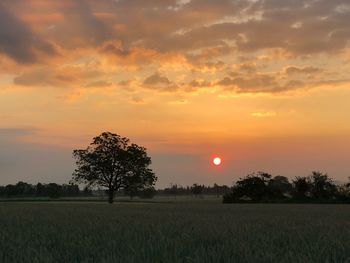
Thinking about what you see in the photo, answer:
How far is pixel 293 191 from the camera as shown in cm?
8994

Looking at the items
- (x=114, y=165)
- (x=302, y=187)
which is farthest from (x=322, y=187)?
(x=114, y=165)

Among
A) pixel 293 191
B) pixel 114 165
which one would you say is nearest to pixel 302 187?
pixel 293 191

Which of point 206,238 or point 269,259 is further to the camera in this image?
point 206,238

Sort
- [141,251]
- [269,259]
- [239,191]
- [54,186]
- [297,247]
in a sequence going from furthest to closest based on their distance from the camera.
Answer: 1. [54,186]
2. [239,191]
3. [297,247]
4. [141,251]
5. [269,259]

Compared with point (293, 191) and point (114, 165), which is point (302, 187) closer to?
point (293, 191)

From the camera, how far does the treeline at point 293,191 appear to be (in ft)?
276

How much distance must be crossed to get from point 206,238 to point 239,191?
8321cm

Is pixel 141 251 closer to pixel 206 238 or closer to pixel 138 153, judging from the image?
pixel 206 238

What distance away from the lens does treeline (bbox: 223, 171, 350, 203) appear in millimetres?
84231

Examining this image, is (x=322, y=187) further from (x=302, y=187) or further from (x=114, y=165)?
(x=114, y=165)

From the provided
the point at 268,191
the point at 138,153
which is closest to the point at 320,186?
the point at 268,191

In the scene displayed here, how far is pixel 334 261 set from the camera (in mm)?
7656

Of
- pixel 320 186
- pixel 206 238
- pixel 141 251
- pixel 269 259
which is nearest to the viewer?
pixel 269 259

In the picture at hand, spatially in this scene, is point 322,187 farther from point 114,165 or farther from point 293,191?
point 114,165
